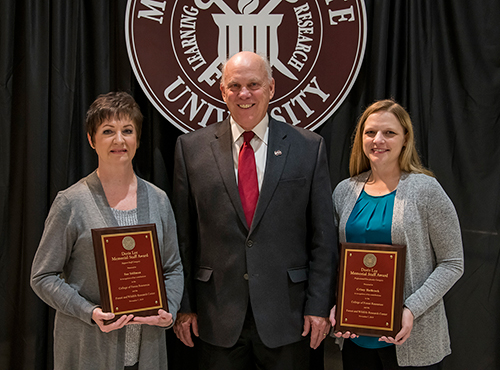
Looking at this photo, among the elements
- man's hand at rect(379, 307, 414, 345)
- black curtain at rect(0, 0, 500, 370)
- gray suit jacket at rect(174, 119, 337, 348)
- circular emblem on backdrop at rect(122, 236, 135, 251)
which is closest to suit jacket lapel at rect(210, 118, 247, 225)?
gray suit jacket at rect(174, 119, 337, 348)

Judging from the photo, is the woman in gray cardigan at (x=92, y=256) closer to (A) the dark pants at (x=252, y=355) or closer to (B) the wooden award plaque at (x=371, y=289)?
(A) the dark pants at (x=252, y=355)

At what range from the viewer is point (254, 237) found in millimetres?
1757

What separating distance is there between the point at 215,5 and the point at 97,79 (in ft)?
2.43

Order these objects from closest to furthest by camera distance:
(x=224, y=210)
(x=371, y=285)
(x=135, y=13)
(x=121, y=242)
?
(x=121, y=242) < (x=371, y=285) < (x=224, y=210) < (x=135, y=13)

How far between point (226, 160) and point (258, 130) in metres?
0.20

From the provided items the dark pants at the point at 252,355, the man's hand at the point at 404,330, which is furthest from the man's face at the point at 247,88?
the man's hand at the point at 404,330

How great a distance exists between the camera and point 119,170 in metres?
1.70

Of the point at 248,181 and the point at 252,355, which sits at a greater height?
the point at 248,181

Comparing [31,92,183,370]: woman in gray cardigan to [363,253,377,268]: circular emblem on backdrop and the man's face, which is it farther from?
[363,253,377,268]: circular emblem on backdrop

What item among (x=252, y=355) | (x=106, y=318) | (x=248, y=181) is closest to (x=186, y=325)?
(x=252, y=355)

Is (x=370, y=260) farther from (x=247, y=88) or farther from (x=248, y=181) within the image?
(x=247, y=88)

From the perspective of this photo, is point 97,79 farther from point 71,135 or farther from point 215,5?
point 215,5

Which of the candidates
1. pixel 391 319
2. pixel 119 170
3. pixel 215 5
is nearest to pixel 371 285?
pixel 391 319

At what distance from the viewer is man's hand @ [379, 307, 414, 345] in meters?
1.64
